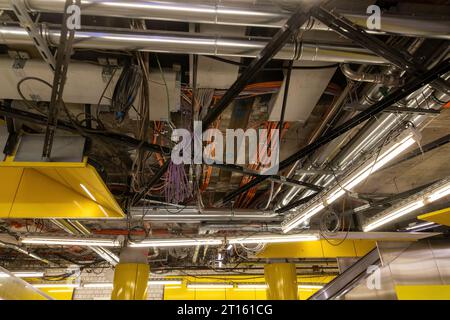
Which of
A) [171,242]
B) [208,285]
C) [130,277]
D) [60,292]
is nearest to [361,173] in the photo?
[171,242]

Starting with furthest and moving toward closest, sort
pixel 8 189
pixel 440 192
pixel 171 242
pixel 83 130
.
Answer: pixel 171 242 → pixel 440 192 → pixel 8 189 → pixel 83 130

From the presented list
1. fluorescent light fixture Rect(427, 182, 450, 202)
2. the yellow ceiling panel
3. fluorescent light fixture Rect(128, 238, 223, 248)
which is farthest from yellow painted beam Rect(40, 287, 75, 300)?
fluorescent light fixture Rect(427, 182, 450, 202)

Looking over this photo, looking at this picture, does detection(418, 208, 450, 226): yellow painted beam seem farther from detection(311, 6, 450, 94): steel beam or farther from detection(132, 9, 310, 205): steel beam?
detection(132, 9, 310, 205): steel beam

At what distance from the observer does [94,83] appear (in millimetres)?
1535

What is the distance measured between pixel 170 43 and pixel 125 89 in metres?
0.44

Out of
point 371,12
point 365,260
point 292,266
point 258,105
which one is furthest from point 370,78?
point 292,266

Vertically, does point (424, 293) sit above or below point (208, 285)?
below

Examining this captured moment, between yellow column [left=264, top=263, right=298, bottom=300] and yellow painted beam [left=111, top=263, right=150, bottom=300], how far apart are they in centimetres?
258

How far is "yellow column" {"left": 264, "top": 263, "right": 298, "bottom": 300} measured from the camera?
5215mm

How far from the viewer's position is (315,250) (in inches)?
192

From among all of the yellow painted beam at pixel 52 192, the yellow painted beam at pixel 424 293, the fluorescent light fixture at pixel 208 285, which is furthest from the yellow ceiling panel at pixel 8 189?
the fluorescent light fixture at pixel 208 285

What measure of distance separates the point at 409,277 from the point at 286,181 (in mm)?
3610

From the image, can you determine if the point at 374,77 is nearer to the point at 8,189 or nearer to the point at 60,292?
the point at 8,189
